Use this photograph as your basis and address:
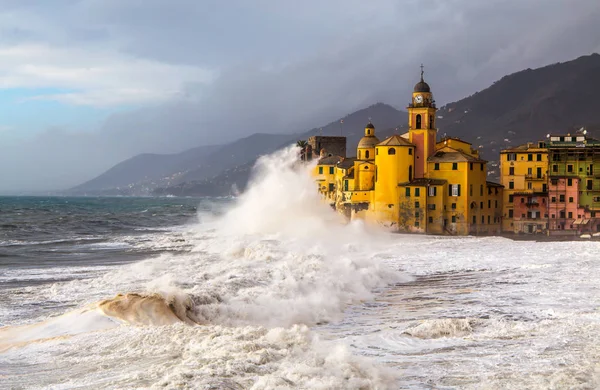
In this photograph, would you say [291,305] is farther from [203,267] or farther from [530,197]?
[530,197]

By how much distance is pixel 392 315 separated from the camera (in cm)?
1975

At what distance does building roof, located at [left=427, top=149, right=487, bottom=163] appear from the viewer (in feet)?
Answer: 186

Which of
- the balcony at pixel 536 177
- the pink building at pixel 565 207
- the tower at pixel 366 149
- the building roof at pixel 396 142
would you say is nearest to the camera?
the pink building at pixel 565 207

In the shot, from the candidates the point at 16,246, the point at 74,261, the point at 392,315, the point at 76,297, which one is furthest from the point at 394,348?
the point at 16,246

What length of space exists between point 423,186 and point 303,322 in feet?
129

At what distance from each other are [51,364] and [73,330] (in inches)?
90.2

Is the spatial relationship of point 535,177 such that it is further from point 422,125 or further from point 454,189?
point 422,125

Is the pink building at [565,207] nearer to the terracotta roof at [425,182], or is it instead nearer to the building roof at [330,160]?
the terracotta roof at [425,182]

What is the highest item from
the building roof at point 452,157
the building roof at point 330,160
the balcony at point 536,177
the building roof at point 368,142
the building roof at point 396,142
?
the building roof at point 368,142

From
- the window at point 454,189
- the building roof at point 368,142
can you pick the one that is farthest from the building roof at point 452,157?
the building roof at point 368,142

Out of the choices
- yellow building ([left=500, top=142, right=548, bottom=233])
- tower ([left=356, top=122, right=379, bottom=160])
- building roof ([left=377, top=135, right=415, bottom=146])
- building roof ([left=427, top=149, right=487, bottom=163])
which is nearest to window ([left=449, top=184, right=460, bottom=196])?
building roof ([left=427, top=149, right=487, bottom=163])

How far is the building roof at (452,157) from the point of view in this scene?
56.8 metres

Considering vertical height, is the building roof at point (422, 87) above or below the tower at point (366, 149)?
above

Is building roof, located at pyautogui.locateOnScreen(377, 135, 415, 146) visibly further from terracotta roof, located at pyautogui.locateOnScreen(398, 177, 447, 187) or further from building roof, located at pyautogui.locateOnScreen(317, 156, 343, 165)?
building roof, located at pyautogui.locateOnScreen(317, 156, 343, 165)
